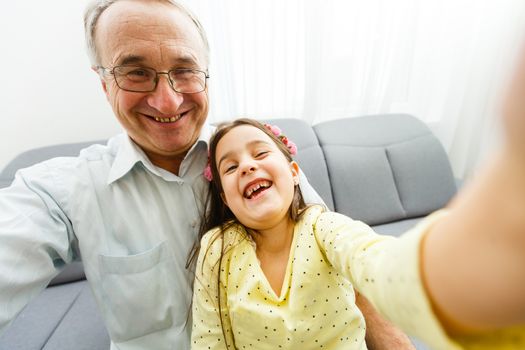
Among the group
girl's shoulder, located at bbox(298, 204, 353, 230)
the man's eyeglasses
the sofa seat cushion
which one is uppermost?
the man's eyeglasses

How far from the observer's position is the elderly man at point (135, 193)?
0.72 metres

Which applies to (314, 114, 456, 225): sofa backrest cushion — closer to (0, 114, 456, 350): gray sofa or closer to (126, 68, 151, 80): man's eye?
(0, 114, 456, 350): gray sofa

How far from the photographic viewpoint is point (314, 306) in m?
0.68

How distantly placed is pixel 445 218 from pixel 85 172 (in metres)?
0.94

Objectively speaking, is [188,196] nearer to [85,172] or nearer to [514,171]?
[85,172]

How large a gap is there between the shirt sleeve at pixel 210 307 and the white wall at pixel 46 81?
124 cm

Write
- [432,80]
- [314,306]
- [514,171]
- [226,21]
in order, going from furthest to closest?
[432,80] → [226,21] → [314,306] → [514,171]

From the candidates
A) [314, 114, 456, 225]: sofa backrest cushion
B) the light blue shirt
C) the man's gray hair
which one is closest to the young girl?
the light blue shirt

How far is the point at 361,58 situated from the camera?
5.95 feet

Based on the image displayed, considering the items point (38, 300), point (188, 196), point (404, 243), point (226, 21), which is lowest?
point (38, 300)

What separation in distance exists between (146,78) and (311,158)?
104 centimetres

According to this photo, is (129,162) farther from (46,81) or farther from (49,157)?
(46,81)

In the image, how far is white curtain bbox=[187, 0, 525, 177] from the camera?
158 centimetres

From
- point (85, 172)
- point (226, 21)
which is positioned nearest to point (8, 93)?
point (85, 172)
